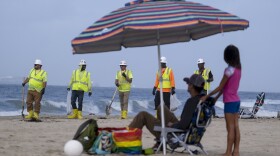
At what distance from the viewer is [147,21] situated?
22.1 feet

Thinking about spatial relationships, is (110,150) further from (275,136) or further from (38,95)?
(38,95)

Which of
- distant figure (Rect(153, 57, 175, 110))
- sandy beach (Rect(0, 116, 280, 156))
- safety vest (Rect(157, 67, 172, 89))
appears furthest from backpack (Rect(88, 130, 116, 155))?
safety vest (Rect(157, 67, 172, 89))

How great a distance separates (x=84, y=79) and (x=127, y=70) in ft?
4.93

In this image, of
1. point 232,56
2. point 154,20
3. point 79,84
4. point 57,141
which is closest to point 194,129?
point 232,56

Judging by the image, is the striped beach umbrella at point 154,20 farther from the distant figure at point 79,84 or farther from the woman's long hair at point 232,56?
the distant figure at point 79,84

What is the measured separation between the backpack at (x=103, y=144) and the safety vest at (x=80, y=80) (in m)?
9.34

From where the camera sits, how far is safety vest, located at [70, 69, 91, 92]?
56.4ft

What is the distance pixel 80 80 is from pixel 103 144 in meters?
9.47

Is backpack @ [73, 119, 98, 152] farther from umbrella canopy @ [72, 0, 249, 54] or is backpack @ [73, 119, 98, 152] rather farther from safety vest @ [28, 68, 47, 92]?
safety vest @ [28, 68, 47, 92]

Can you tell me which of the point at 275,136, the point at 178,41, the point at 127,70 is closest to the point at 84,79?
the point at 127,70

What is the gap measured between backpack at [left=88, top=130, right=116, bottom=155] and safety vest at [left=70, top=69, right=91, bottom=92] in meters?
9.34

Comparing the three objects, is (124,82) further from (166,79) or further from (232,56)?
(232,56)

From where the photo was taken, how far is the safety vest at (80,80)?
17188 millimetres

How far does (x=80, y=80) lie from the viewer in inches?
679
